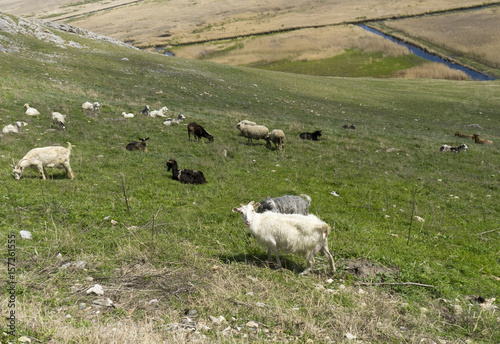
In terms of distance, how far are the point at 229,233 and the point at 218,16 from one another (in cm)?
15553

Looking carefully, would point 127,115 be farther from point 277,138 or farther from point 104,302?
point 104,302

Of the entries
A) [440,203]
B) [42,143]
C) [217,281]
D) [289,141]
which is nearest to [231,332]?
[217,281]

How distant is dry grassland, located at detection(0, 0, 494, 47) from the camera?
110 meters

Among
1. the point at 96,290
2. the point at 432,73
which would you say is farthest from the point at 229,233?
the point at 432,73

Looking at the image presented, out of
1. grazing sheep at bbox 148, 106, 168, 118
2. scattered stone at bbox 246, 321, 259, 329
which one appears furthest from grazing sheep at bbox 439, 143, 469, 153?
scattered stone at bbox 246, 321, 259, 329

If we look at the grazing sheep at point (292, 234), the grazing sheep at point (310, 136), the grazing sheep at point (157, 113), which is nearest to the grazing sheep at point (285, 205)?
the grazing sheep at point (292, 234)

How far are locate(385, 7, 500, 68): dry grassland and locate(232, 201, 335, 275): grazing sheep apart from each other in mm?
81562

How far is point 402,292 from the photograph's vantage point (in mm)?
6090

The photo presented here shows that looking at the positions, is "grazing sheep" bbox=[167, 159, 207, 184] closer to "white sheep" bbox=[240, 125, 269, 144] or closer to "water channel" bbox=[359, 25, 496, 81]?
"white sheep" bbox=[240, 125, 269, 144]

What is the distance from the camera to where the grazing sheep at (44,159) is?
1025cm

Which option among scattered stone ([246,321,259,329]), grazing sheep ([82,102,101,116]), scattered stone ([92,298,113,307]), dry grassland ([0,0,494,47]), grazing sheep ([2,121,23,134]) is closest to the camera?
scattered stone ([246,321,259,329])

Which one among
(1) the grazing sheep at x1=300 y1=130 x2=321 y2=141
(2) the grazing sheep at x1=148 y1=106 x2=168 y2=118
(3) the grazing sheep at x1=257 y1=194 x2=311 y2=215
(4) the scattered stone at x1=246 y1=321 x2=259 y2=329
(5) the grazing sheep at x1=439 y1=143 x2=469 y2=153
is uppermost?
(2) the grazing sheep at x1=148 y1=106 x2=168 y2=118

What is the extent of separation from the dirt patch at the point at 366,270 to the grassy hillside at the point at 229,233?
0.04 metres

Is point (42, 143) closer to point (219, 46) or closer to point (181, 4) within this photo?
point (219, 46)
